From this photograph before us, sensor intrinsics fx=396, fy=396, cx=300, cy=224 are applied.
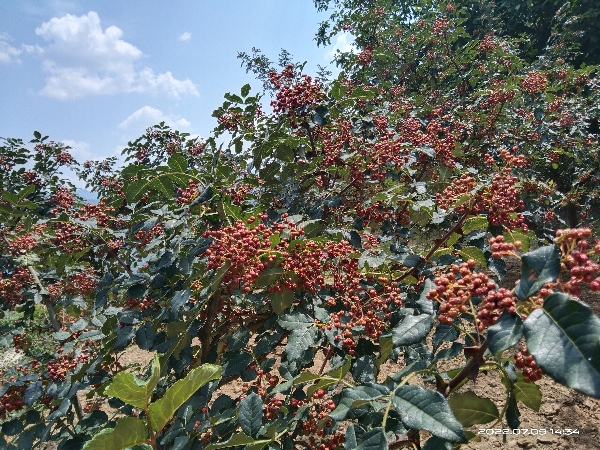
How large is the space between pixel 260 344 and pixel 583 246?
1.35 metres

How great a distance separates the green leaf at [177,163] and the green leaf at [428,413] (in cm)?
153

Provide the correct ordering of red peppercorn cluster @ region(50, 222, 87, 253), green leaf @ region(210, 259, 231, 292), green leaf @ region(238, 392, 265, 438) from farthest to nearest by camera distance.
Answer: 1. red peppercorn cluster @ region(50, 222, 87, 253)
2. green leaf @ region(210, 259, 231, 292)
3. green leaf @ region(238, 392, 265, 438)

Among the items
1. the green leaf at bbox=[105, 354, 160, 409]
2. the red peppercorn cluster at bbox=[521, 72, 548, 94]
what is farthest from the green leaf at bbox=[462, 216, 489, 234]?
the red peppercorn cluster at bbox=[521, 72, 548, 94]

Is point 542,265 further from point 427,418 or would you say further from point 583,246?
point 427,418

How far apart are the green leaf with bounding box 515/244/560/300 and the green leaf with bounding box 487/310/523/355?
0.05 metres

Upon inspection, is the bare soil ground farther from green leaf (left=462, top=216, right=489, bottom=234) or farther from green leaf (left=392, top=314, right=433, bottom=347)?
green leaf (left=392, top=314, right=433, bottom=347)

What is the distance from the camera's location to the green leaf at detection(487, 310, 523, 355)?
0.74m

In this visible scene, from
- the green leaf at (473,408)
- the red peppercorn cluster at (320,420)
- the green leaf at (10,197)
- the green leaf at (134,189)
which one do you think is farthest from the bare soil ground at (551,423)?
the green leaf at (473,408)

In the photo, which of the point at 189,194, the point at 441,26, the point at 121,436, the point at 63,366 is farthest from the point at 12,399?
the point at 441,26

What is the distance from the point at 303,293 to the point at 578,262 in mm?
1442

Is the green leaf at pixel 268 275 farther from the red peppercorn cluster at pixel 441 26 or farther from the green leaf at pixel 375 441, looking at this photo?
the red peppercorn cluster at pixel 441 26

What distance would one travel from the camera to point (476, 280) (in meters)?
0.88

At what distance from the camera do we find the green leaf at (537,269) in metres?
0.78

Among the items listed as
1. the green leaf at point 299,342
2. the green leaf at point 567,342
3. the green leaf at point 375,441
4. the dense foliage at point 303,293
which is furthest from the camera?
the green leaf at point 299,342
